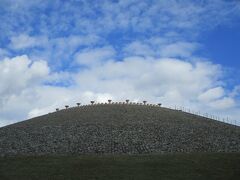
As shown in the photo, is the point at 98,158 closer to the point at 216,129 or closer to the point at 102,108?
the point at 216,129

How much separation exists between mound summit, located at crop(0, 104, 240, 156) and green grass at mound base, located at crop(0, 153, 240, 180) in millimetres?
5282

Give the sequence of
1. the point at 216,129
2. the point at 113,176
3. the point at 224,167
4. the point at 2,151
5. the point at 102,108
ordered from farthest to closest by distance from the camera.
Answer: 1. the point at 102,108
2. the point at 216,129
3. the point at 2,151
4. the point at 224,167
5. the point at 113,176

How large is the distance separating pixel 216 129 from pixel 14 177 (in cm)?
3745

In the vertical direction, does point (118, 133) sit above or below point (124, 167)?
above

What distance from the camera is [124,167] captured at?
44938mm

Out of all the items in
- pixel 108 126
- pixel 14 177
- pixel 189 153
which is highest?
pixel 108 126

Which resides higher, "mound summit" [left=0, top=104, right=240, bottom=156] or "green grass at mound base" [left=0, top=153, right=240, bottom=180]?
"mound summit" [left=0, top=104, right=240, bottom=156]

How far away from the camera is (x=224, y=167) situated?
4469 cm

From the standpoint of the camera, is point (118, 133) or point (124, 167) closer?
point (124, 167)

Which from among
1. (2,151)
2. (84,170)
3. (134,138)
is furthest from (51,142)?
(84,170)

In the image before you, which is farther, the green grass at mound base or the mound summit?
the mound summit

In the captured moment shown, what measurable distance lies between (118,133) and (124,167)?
64.2 ft

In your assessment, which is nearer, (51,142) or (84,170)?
(84,170)

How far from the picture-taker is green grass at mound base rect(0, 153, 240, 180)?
41625mm
